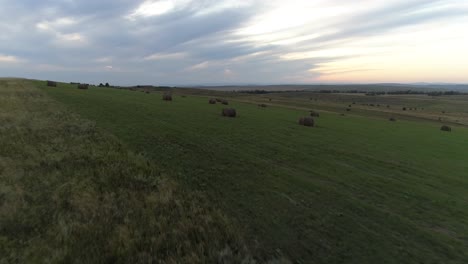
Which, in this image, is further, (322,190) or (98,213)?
(322,190)

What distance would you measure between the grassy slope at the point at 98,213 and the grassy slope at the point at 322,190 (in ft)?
2.89

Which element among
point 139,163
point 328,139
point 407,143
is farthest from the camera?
point 407,143

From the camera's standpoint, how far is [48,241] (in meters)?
4.45

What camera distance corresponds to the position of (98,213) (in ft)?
17.7

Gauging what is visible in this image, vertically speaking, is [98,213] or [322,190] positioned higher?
[98,213]

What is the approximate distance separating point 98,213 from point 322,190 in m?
6.26

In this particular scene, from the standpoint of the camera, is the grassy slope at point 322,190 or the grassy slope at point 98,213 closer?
the grassy slope at point 98,213

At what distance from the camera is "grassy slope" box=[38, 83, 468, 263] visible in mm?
5648

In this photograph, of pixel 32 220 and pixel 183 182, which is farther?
pixel 183 182

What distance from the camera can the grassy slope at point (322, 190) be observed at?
5648 millimetres

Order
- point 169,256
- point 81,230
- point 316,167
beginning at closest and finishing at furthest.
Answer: point 169,256
point 81,230
point 316,167

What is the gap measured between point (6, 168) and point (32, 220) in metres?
2.96

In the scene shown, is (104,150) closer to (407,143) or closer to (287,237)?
(287,237)

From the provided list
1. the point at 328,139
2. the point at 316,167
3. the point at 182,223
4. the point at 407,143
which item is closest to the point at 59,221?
the point at 182,223
